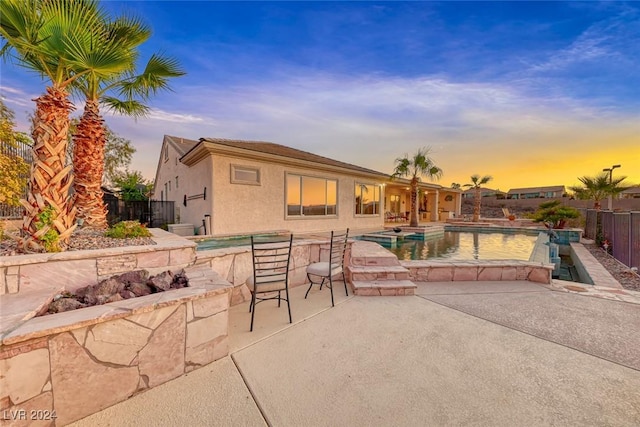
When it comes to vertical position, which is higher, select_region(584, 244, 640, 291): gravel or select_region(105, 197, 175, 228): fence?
select_region(105, 197, 175, 228): fence

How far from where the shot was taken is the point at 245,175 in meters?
8.95

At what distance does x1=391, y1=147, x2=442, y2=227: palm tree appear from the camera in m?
15.2

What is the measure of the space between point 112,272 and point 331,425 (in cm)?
305

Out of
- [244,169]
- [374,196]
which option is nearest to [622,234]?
[374,196]

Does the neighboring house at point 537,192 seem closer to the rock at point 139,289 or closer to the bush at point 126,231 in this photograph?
the bush at point 126,231

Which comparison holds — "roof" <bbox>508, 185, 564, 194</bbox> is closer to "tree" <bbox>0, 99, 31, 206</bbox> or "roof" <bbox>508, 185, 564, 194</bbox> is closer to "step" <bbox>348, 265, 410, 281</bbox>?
"step" <bbox>348, 265, 410, 281</bbox>

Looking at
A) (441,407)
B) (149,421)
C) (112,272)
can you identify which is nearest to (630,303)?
(441,407)

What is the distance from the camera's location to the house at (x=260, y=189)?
830 cm

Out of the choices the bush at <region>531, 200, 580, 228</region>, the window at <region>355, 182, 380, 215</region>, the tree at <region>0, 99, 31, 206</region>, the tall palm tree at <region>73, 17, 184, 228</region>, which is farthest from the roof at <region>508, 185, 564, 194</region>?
the tree at <region>0, 99, 31, 206</region>

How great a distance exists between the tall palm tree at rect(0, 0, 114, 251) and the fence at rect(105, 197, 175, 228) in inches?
313

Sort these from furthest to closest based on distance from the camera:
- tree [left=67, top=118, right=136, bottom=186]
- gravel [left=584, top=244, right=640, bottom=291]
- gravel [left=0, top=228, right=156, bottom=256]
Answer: tree [left=67, top=118, right=136, bottom=186], gravel [left=584, top=244, right=640, bottom=291], gravel [left=0, top=228, right=156, bottom=256]

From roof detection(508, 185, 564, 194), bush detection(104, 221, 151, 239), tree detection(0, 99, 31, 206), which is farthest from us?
roof detection(508, 185, 564, 194)

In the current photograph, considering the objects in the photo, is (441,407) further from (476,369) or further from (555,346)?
(555,346)

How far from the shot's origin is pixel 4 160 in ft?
15.7
